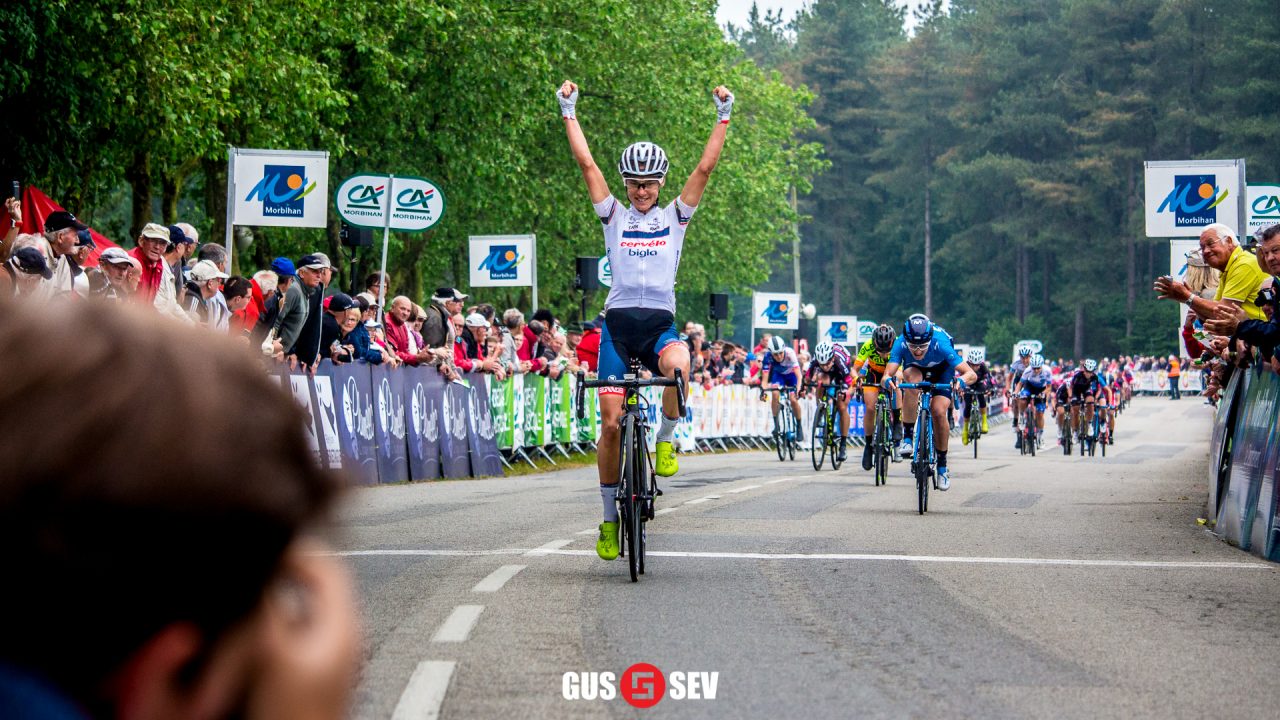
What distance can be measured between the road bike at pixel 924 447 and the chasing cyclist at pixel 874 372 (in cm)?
281

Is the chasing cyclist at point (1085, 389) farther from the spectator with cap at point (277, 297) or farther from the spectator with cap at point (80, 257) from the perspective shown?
the spectator with cap at point (80, 257)

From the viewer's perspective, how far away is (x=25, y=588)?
1.06m

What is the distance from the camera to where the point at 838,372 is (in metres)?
26.4

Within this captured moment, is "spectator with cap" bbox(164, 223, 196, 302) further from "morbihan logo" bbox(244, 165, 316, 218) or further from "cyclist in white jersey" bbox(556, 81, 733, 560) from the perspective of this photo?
"cyclist in white jersey" bbox(556, 81, 733, 560)

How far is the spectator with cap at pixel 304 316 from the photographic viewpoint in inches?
636

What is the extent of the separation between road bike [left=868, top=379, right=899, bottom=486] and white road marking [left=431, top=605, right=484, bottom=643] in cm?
1233

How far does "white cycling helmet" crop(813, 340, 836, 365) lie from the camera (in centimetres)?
2652

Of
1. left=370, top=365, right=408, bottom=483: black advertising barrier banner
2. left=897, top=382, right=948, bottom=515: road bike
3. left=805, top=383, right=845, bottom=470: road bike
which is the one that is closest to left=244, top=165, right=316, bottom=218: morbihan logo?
left=370, top=365, right=408, bottom=483: black advertising barrier banner

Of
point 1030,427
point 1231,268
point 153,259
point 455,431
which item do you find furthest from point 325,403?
point 1030,427

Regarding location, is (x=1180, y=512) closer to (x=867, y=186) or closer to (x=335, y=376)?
(x=335, y=376)

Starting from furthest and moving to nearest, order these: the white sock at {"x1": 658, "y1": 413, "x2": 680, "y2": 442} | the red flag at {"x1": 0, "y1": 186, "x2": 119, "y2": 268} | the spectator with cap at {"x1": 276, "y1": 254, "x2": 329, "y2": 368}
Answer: the red flag at {"x1": 0, "y1": 186, "x2": 119, "y2": 268}, the spectator with cap at {"x1": 276, "y1": 254, "x2": 329, "y2": 368}, the white sock at {"x1": 658, "y1": 413, "x2": 680, "y2": 442}

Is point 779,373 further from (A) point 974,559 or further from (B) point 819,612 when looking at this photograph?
(B) point 819,612

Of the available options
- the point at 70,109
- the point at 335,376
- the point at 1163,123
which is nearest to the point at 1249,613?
the point at 335,376

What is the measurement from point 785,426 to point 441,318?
9.64 metres
